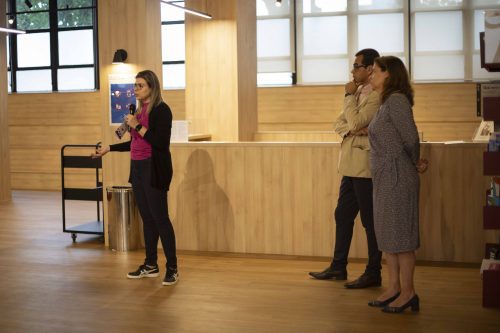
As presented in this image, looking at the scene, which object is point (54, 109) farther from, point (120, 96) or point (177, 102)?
point (120, 96)

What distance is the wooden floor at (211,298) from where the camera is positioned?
4.48 m

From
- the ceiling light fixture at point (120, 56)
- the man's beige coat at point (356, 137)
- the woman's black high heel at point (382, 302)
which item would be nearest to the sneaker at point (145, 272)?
the man's beige coat at point (356, 137)

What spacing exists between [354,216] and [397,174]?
1157 mm

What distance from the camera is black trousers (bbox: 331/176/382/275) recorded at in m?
5.24

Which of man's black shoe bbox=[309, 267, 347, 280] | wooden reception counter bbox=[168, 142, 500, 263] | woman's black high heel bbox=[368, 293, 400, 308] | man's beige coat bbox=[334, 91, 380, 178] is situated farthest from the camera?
wooden reception counter bbox=[168, 142, 500, 263]

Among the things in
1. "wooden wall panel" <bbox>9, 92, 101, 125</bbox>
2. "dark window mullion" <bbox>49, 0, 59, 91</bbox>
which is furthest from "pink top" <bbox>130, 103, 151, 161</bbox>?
"dark window mullion" <bbox>49, 0, 59, 91</bbox>

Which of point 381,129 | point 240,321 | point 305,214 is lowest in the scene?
point 240,321

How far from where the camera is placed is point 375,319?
454 centimetres

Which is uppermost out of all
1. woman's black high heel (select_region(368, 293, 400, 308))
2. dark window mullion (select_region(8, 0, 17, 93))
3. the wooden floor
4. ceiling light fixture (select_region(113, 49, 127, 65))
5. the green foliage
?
the green foliage

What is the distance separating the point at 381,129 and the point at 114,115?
355 cm

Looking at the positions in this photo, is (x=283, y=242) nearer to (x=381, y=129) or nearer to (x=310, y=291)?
(x=310, y=291)

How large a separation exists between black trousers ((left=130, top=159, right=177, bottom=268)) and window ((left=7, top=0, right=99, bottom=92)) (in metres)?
8.87

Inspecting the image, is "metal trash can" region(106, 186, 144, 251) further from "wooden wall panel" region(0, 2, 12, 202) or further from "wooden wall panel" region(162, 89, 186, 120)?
"wooden wall panel" region(162, 89, 186, 120)

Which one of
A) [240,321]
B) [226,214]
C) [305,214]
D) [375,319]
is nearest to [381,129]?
[375,319]
